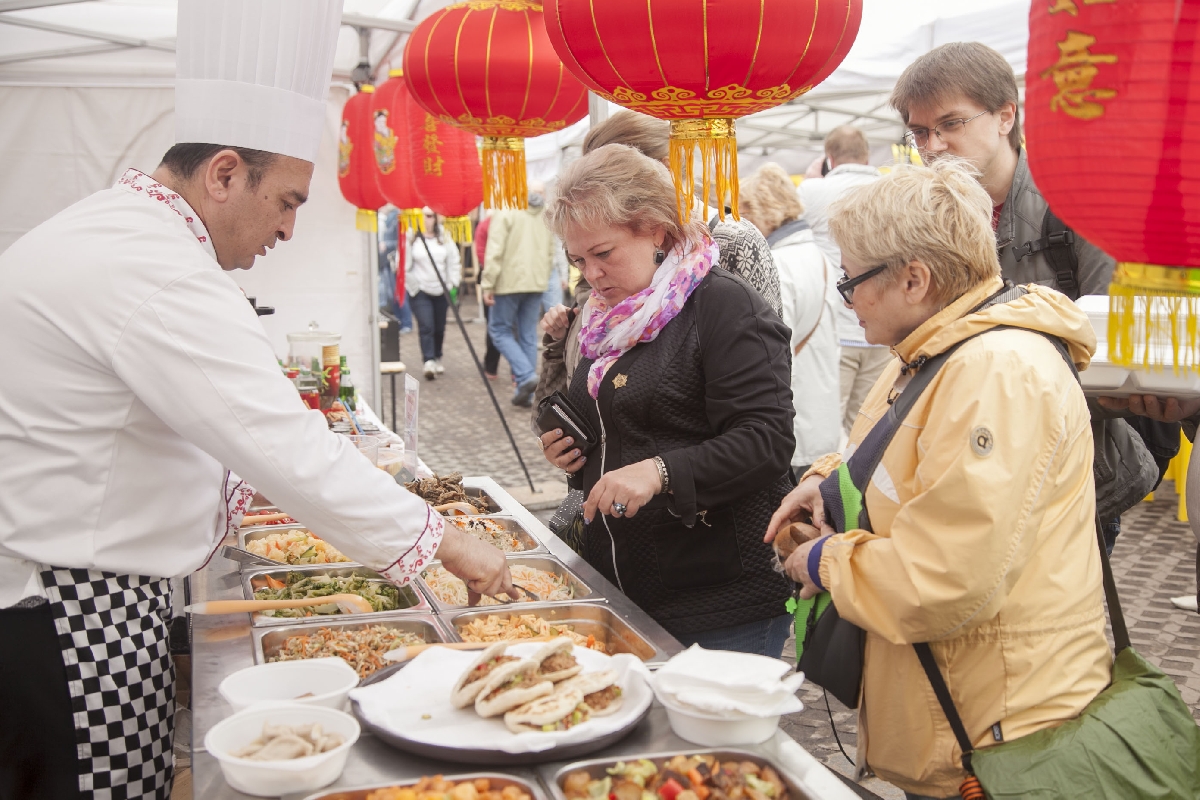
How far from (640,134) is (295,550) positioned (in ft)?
5.20

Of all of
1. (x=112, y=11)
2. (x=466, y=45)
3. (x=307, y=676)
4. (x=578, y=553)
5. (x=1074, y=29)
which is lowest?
(x=578, y=553)

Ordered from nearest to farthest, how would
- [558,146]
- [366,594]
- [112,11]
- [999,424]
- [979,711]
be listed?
[999,424] < [979,711] < [366,594] < [112,11] < [558,146]

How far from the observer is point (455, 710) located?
→ 172cm

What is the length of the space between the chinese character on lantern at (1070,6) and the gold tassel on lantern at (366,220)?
231 inches

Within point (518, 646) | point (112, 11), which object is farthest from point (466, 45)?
point (112, 11)

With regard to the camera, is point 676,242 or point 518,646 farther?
point 676,242

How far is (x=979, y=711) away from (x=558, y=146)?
1189 centimetres

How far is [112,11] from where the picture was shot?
6.44 meters

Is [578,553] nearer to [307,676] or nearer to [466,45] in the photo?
[307,676]

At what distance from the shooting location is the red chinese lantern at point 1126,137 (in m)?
1.29

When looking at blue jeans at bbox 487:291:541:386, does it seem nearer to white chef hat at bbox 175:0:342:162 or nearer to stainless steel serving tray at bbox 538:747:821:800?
white chef hat at bbox 175:0:342:162

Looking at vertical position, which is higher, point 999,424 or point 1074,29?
point 1074,29

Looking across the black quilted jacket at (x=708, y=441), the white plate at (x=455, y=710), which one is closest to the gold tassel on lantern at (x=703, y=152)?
the black quilted jacket at (x=708, y=441)

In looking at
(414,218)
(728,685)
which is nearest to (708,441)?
(728,685)
